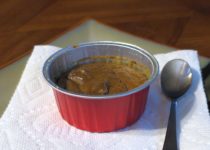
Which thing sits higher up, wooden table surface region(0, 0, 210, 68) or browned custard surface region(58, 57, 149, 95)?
browned custard surface region(58, 57, 149, 95)

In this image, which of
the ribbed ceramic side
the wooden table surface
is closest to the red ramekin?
the ribbed ceramic side

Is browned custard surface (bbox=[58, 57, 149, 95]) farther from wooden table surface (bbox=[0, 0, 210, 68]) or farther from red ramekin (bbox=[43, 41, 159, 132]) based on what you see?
wooden table surface (bbox=[0, 0, 210, 68])

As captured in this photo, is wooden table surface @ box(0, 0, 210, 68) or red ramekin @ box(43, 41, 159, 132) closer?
red ramekin @ box(43, 41, 159, 132)

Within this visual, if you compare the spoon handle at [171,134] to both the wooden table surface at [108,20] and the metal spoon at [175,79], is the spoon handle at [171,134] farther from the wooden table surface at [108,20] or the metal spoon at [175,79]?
the wooden table surface at [108,20]

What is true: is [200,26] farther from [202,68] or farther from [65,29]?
[65,29]

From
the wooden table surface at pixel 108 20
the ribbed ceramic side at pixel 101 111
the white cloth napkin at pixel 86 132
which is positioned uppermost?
the ribbed ceramic side at pixel 101 111

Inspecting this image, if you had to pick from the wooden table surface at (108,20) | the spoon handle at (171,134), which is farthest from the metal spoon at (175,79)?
the wooden table surface at (108,20)
